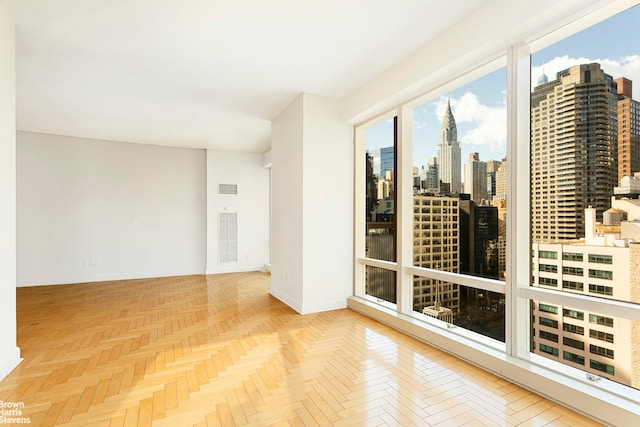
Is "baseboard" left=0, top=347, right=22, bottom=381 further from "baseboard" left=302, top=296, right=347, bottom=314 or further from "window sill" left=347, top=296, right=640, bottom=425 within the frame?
"window sill" left=347, top=296, right=640, bottom=425

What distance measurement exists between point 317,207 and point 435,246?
5.83 feet

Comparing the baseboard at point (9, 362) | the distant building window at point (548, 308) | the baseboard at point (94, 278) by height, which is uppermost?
the distant building window at point (548, 308)

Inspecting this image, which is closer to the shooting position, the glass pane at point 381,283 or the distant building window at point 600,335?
the distant building window at point 600,335

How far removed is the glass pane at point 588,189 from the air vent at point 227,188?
7.06m

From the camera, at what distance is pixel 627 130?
2.23 m

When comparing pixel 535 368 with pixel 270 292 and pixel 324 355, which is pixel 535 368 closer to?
pixel 324 355

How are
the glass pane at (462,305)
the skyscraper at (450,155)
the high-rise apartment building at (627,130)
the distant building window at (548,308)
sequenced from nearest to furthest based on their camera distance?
1. the high-rise apartment building at (627,130)
2. the distant building window at (548,308)
3. the glass pane at (462,305)
4. the skyscraper at (450,155)

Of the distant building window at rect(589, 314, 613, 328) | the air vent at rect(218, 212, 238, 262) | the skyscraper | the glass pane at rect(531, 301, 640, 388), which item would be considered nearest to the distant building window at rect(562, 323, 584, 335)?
the glass pane at rect(531, 301, 640, 388)

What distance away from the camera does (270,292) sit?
5.91 metres

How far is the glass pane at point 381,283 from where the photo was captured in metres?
4.41

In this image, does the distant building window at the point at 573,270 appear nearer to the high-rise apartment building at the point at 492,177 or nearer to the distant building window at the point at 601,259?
the distant building window at the point at 601,259

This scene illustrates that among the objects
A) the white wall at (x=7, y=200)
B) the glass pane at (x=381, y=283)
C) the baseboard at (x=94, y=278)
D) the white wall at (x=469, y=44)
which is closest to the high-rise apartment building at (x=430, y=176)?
the white wall at (x=469, y=44)

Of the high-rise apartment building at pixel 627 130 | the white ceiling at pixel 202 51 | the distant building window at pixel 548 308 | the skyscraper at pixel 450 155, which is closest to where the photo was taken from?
the high-rise apartment building at pixel 627 130

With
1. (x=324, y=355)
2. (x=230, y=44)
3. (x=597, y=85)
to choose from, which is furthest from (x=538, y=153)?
(x=230, y=44)
